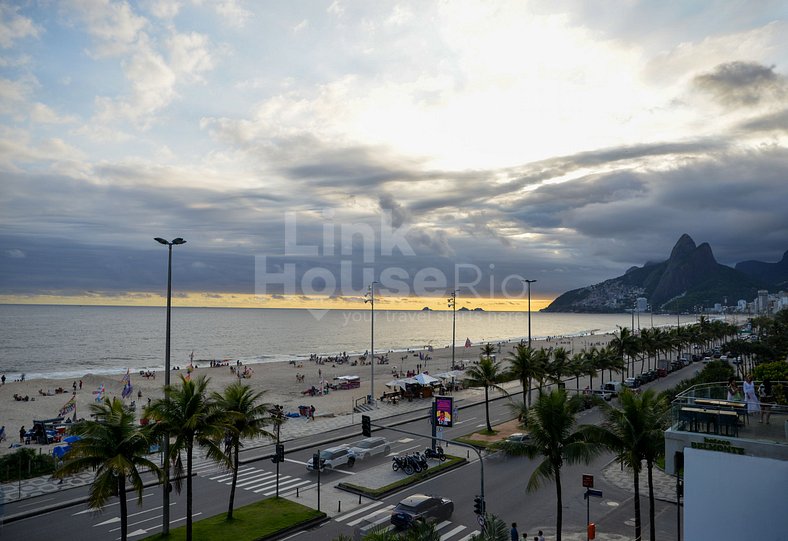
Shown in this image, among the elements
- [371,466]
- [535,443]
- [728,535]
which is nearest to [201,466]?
[371,466]

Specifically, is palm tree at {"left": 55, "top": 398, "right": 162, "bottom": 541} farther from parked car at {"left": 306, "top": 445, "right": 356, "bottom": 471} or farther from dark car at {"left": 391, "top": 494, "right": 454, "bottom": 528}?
parked car at {"left": 306, "top": 445, "right": 356, "bottom": 471}

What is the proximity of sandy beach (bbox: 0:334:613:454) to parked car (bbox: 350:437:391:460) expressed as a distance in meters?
10.9

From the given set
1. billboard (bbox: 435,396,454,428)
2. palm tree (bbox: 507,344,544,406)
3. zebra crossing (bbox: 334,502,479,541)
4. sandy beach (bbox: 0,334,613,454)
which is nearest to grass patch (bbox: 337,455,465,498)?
zebra crossing (bbox: 334,502,479,541)

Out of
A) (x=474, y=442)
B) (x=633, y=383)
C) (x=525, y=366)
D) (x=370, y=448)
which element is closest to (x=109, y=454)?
(x=370, y=448)

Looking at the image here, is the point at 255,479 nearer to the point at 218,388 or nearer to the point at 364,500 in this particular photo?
the point at 364,500

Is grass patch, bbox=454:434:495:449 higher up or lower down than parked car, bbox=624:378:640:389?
lower down

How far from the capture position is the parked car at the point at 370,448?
1325 inches

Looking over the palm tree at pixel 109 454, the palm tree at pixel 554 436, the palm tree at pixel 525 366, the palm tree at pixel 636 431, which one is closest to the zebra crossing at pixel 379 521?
the palm tree at pixel 554 436

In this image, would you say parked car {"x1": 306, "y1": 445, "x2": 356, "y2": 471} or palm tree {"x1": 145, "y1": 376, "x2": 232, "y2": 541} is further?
parked car {"x1": 306, "y1": 445, "x2": 356, "y2": 471}

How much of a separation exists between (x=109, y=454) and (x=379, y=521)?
12032mm

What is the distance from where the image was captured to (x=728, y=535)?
46.3 ft

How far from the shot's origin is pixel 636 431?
19047mm

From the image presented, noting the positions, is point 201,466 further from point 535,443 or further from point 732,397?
point 732,397

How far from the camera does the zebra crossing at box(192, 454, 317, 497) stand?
27.9 meters
